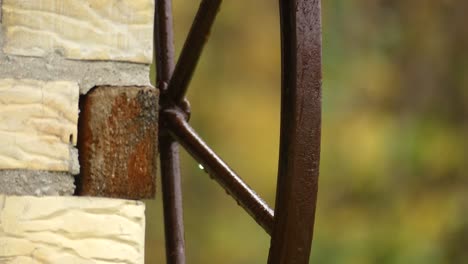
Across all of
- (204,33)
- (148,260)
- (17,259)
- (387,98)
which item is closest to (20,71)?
(17,259)

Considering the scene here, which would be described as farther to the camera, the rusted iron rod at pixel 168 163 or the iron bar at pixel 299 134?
the rusted iron rod at pixel 168 163

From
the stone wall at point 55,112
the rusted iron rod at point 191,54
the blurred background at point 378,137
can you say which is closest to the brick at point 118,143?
the stone wall at point 55,112

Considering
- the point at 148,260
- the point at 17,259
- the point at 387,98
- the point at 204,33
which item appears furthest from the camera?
the point at 387,98

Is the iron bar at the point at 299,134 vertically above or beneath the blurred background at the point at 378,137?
above

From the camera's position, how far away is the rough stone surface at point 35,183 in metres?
0.44

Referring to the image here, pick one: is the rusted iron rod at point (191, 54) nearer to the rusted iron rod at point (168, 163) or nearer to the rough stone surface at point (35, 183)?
the rusted iron rod at point (168, 163)

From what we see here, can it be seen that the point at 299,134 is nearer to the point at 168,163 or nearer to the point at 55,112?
the point at 55,112

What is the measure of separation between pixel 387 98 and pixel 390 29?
215 mm

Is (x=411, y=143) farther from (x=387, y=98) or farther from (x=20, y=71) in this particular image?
(x=20, y=71)

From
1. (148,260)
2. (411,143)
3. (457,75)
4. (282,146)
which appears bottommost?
(148,260)

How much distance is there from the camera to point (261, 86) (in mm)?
2945

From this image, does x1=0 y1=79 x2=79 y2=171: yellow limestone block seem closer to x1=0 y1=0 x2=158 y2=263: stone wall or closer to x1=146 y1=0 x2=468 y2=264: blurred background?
x1=0 y1=0 x2=158 y2=263: stone wall

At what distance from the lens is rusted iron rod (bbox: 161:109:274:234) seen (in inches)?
22.8

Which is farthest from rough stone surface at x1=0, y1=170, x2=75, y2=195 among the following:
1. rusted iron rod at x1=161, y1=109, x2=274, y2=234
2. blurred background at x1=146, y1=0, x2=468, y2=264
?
blurred background at x1=146, y1=0, x2=468, y2=264
